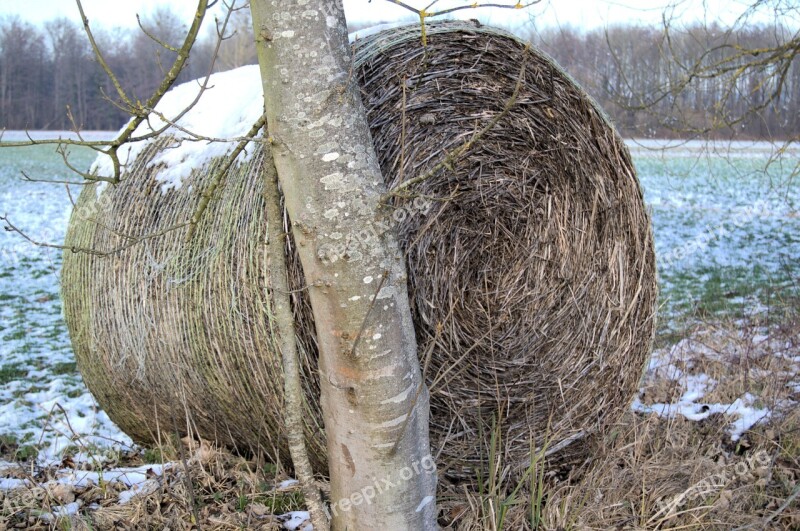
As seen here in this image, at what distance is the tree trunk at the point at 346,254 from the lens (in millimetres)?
1956

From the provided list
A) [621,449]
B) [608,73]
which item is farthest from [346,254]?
[608,73]

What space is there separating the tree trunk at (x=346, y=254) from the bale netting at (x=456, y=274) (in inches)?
19.6

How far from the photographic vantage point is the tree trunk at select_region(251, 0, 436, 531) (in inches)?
77.0

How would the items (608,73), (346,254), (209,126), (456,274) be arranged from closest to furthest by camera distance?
(346,254) → (456,274) → (209,126) → (608,73)

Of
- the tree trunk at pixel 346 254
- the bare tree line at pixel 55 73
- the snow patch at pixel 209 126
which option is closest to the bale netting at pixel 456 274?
the snow patch at pixel 209 126

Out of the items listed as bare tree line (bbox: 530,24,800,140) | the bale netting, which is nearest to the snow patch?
the bale netting

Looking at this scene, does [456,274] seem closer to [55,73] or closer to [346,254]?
[346,254]

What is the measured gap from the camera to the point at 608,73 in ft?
20.8

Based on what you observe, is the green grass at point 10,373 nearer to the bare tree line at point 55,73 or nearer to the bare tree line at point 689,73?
the bare tree line at point 689,73

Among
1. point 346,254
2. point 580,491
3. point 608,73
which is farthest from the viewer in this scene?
point 608,73

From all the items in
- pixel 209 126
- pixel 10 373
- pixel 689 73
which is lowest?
pixel 10 373

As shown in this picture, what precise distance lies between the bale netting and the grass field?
0.79 feet

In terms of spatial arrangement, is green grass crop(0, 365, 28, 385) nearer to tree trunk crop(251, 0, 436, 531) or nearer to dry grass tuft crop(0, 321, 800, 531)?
dry grass tuft crop(0, 321, 800, 531)

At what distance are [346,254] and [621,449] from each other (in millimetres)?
1849
